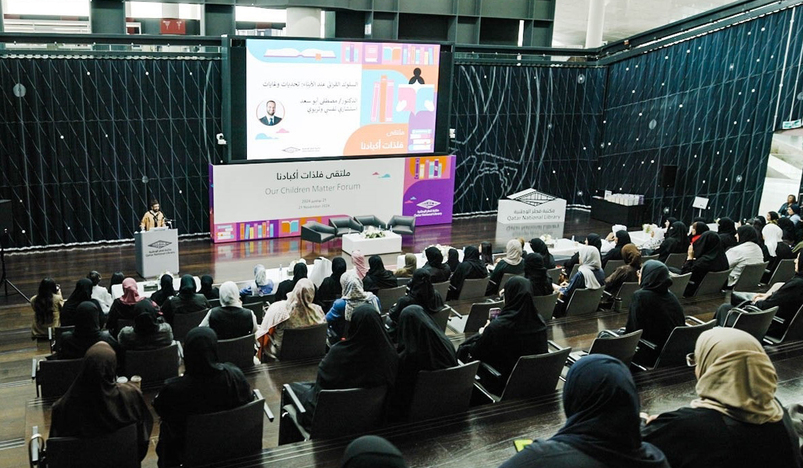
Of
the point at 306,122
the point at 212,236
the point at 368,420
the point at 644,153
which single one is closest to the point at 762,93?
the point at 644,153

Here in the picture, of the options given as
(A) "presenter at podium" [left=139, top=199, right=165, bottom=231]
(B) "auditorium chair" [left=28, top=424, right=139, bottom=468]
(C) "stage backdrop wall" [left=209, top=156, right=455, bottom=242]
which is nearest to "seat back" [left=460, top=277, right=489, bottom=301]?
(B) "auditorium chair" [left=28, top=424, right=139, bottom=468]

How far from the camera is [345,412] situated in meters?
3.48

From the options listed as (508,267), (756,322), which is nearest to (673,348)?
(756,322)

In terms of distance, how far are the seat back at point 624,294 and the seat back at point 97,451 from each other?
4.84 meters

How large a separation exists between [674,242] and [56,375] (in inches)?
281

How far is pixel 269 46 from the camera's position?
10.9 m

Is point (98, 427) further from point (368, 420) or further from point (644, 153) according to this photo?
point (644, 153)

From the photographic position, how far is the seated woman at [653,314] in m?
4.61

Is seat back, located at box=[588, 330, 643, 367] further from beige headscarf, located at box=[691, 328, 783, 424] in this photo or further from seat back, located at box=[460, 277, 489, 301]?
seat back, located at box=[460, 277, 489, 301]

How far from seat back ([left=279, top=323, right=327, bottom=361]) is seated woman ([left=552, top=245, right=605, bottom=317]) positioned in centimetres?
265

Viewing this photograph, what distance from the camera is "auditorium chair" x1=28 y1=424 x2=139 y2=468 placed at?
2959 mm

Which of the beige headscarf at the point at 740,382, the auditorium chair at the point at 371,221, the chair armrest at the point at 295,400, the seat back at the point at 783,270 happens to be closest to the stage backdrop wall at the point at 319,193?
the auditorium chair at the point at 371,221

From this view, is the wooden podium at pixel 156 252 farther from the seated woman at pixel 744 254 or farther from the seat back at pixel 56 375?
the seated woman at pixel 744 254

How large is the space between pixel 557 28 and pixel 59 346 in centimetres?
1948
